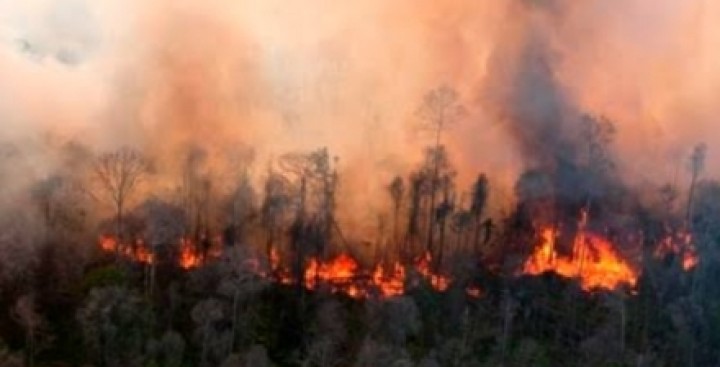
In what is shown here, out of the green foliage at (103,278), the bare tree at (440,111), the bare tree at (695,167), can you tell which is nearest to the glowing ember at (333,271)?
the green foliage at (103,278)

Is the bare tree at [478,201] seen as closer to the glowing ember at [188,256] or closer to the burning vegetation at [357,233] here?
the burning vegetation at [357,233]

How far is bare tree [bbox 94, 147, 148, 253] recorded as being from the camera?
4062 centimetres

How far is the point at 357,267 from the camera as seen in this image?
40.3 meters

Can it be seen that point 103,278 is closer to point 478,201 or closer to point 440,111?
point 478,201

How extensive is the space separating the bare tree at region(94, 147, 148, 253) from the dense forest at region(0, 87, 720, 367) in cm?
8

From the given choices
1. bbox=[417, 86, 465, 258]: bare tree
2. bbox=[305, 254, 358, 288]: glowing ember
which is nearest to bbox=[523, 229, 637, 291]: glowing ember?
bbox=[305, 254, 358, 288]: glowing ember

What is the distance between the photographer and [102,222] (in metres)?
40.9

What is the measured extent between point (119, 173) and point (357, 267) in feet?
26.4

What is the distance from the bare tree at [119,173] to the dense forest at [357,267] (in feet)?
0.27

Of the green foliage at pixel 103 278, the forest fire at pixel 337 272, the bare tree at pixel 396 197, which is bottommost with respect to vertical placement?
the green foliage at pixel 103 278

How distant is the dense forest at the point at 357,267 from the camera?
35.2 metres

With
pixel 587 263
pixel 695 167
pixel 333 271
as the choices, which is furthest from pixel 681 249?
pixel 333 271

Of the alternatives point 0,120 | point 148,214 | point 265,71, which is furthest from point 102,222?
point 265,71

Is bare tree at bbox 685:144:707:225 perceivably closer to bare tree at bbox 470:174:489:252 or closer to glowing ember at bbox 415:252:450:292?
bare tree at bbox 470:174:489:252
